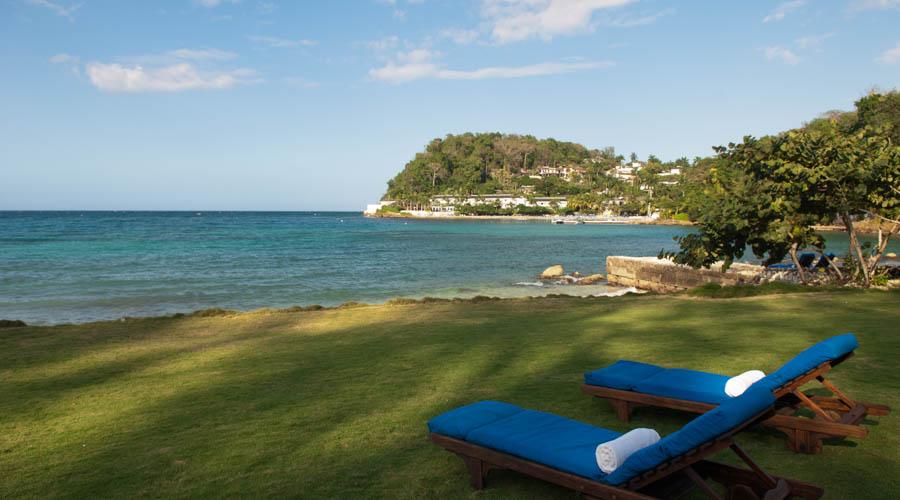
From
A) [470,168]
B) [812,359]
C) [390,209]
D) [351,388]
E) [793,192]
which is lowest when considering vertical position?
[390,209]

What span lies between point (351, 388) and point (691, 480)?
3.79 m

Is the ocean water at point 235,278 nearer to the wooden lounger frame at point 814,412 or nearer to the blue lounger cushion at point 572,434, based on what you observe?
the blue lounger cushion at point 572,434

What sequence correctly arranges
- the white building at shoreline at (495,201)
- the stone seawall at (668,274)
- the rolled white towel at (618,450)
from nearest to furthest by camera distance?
the rolled white towel at (618,450)
the stone seawall at (668,274)
the white building at shoreline at (495,201)

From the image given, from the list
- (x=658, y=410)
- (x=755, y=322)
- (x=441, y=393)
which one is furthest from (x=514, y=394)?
(x=755, y=322)

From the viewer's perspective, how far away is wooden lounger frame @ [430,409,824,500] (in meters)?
2.96

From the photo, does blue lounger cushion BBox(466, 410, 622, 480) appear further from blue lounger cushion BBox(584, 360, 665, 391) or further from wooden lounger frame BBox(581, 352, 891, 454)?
wooden lounger frame BBox(581, 352, 891, 454)

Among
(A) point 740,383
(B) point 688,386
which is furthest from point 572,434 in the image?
(A) point 740,383

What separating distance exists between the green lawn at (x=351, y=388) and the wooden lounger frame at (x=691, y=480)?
1.61 ft

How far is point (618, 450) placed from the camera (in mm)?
3189

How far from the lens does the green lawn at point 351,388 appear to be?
13.3ft

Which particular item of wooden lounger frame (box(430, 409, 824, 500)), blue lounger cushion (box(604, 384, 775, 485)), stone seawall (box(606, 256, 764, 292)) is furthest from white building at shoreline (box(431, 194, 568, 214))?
blue lounger cushion (box(604, 384, 775, 485))

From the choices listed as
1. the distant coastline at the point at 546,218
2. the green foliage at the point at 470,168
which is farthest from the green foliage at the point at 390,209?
the green foliage at the point at 470,168

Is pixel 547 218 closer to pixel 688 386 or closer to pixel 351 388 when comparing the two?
pixel 351 388

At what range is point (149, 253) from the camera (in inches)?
1551
